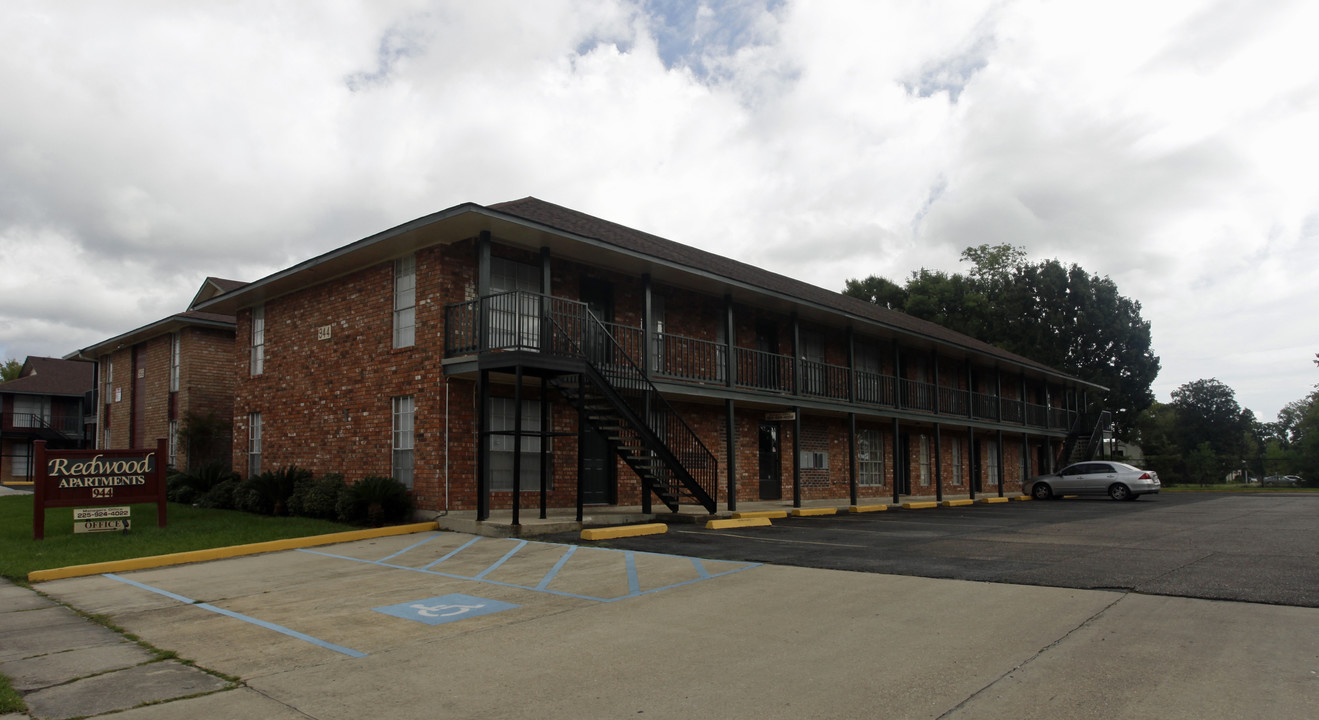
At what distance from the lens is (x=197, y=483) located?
747 inches

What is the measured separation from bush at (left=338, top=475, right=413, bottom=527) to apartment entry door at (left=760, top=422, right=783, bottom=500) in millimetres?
9801

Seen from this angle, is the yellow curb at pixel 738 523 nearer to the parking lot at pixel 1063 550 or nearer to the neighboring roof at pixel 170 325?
the parking lot at pixel 1063 550

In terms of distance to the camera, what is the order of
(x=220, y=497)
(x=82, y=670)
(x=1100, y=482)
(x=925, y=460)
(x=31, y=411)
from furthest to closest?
1. (x=31, y=411)
2. (x=925, y=460)
3. (x=1100, y=482)
4. (x=220, y=497)
5. (x=82, y=670)

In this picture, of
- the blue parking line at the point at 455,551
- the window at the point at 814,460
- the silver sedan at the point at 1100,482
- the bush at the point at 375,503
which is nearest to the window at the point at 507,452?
the bush at the point at 375,503

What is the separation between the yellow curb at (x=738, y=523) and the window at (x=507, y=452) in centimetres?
330

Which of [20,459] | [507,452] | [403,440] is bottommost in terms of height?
[20,459]

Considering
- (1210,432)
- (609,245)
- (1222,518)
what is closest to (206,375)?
(609,245)

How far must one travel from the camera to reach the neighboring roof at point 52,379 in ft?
120

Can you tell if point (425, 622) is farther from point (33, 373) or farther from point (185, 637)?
point (33, 373)

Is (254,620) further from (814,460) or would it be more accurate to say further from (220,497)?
(814,460)

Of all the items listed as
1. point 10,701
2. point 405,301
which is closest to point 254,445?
point 405,301

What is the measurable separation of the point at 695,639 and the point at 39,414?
137 ft

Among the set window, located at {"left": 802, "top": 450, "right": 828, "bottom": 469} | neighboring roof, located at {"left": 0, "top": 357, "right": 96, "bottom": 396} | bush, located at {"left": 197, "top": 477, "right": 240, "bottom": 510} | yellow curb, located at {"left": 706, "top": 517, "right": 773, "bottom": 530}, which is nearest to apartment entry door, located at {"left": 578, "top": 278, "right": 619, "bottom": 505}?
yellow curb, located at {"left": 706, "top": 517, "right": 773, "bottom": 530}

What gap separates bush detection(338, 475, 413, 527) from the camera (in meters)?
14.0
